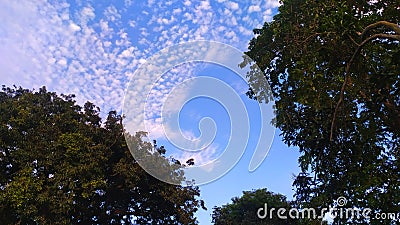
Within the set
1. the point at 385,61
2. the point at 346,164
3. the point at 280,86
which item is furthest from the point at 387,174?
the point at 280,86

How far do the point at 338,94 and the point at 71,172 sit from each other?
8.71 metres

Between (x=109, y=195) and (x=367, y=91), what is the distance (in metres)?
11.1

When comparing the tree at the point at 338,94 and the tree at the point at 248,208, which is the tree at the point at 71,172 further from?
the tree at the point at 248,208

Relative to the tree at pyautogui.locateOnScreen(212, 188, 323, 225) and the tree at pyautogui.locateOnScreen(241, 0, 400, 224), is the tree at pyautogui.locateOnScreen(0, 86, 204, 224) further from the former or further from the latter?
the tree at pyautogui.locateOnScreen(212, 188, 323, 225)

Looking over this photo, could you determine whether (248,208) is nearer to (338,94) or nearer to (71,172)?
(71,172)

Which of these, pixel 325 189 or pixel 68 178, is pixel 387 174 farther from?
pixel 68 178

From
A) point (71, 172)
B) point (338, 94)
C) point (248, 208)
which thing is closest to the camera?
point (338, 94)

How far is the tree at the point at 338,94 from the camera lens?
5.65 meters

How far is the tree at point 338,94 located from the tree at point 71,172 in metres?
6.58

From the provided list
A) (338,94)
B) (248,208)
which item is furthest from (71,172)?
(248,208)

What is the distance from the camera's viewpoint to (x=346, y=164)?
8.58 meters

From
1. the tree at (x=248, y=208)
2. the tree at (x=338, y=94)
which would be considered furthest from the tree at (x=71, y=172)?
the tree at (x=248, y=208)

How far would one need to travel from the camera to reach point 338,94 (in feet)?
25.6

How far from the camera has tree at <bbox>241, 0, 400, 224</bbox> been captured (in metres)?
5.65
